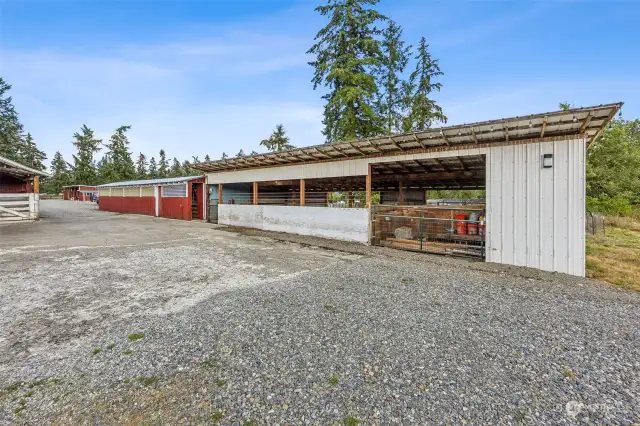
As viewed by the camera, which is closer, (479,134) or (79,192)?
(479,134)

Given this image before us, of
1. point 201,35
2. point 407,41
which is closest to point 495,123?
point 201,35

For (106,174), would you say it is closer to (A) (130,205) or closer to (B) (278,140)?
(A) (130,205)

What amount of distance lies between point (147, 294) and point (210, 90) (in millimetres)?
13928

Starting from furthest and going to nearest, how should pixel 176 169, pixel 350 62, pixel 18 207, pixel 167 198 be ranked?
pixel 176 169, pixel 167 198, pixel 350 62, pixel 18 207

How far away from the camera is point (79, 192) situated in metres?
41.3

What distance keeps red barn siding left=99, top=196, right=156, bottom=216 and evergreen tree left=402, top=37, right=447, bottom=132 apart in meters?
18.8

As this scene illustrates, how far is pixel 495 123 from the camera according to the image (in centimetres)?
549

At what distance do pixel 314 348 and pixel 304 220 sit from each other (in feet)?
26.3

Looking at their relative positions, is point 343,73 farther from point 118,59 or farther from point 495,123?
point 495,123

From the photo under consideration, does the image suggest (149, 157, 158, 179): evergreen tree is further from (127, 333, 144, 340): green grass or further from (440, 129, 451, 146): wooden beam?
(127, 333, 144, 340): green grass

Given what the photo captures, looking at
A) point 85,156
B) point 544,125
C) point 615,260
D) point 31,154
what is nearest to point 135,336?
point 544,125

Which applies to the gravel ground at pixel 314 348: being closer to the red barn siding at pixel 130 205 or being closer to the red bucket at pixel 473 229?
the red bucket at pixel 473 229

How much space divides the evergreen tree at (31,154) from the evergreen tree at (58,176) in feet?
6.22

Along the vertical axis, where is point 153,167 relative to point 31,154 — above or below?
below
